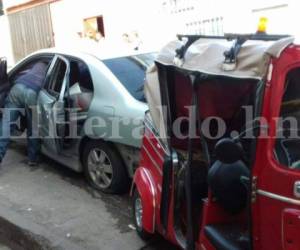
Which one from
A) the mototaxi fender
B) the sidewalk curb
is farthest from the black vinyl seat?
the sidewalk curb

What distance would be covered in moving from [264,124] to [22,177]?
Result: 13.3 ft

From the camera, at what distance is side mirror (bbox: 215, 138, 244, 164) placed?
2695 mm

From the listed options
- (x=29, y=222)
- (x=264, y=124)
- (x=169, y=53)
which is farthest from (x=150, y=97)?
(x=29, y=222)

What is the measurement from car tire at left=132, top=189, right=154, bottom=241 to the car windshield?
3.51ft

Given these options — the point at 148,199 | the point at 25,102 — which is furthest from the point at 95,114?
the point at 148,199

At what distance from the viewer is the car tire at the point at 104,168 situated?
5070 mm

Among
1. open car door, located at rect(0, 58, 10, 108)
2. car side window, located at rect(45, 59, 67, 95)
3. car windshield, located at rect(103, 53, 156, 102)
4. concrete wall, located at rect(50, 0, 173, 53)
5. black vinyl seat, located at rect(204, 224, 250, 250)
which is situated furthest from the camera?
concrete wall, located at rect(50, 0, 173, 53)

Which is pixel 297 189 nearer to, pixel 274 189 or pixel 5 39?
pixel 274 189

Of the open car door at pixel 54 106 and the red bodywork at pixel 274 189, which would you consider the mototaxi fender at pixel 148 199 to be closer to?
the red bodywork at pixel 274 189

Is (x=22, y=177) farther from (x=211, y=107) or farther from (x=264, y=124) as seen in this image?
(x=264, y=124)

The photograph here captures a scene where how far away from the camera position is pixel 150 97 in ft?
12.7

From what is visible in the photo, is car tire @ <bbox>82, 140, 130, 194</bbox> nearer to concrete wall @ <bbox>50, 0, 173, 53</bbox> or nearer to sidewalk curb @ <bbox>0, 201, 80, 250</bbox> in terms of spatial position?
sidewalk curb @ <bbox>0, 201, 80, 250</bbox>

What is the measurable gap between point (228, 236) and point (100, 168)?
2437 mm

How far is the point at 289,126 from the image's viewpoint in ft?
8.98
